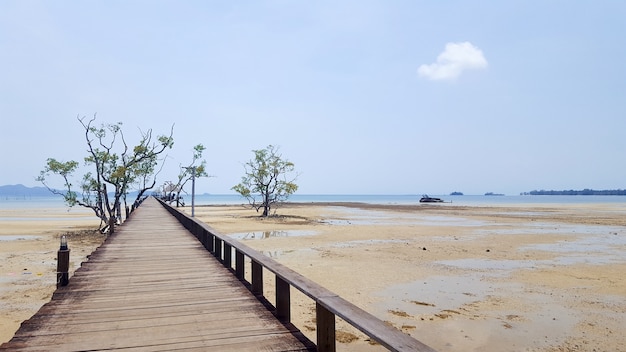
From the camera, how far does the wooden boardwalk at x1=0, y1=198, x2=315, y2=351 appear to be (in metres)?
3.83

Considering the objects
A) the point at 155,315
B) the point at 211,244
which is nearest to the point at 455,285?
the point at 211,244

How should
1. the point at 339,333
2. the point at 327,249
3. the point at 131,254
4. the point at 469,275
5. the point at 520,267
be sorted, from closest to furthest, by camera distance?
the point at 339,333
the point at 131,254
the point at 469,275
the point at 520,267
the point at 327,249

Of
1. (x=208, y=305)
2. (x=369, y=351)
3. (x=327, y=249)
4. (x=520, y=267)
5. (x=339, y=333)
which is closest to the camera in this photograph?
(x=208, y=305)

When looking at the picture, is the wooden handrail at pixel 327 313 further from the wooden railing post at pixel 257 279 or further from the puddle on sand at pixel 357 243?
the puddle on sand at pixel 357 243

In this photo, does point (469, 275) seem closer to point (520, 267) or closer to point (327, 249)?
point (520, 267)

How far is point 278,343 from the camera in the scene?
12.6 feet

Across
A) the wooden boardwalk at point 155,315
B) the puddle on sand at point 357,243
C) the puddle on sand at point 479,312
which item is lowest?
the puddle on sand at point 479,312

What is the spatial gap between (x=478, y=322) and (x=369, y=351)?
250 centimetres

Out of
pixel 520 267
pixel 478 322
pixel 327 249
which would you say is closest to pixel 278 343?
pixel 478 322

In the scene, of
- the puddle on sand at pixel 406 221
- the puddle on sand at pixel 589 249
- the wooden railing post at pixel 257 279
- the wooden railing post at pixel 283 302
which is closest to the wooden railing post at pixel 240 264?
the wooden railing post at pixel 257 279

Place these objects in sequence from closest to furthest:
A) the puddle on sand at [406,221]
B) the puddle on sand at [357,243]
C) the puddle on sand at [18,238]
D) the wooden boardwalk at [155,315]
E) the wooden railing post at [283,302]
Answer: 1. the wooden boardwalk at [155,315]
2. the wooden railing post at [283,302]
3. the puddle on sand at [357,243]
4. the puddle on sand at [18,238]
5. the puddle on sand at [406,221]

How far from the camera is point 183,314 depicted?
4.77 meters

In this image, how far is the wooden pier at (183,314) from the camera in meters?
3.59

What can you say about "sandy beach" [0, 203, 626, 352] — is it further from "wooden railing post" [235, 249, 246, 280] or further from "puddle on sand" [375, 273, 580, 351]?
"wooden railing post" [235, 249, 246, 280]
